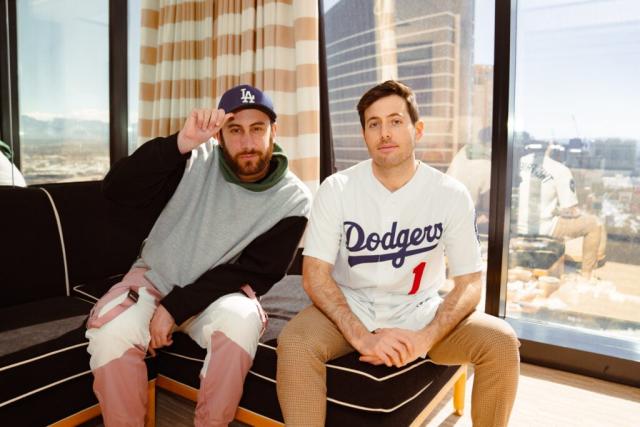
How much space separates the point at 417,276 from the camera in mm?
1640

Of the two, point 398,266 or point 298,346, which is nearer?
point 298,346

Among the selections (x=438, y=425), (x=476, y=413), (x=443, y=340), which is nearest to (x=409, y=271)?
(x=443, y=340)

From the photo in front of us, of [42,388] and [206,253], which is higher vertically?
[206,253]

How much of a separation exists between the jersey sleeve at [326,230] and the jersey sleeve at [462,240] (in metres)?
0.37

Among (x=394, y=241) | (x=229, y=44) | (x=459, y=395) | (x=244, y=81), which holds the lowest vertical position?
(x=459, y=395)

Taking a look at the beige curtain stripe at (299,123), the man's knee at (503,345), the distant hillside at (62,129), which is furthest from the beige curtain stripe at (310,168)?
the distant hillside at (62,129)

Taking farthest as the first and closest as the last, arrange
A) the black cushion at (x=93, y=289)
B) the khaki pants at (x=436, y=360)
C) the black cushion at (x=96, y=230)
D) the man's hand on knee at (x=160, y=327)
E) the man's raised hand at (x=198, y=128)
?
the black cushion at (x=96, y=230) < the black cushion at (x=93, y=289) < the man's raised hand at (x=198, y=128) < the man's hand on knee at (x=160, y=327) < the khaki pants at (x=436, y=360)

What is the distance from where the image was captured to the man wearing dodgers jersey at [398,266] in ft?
4.82

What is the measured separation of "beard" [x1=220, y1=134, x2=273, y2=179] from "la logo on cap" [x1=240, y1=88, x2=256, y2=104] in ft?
0.61

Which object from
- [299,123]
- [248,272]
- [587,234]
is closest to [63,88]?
[299,123]

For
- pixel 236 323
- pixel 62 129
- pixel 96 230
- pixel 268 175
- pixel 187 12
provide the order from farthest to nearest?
pixel 62 129
pixel 187 12
pixel 96 230
pixel 268 175
pixel 236 323

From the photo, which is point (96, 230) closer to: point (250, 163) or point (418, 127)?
point (250, 163)

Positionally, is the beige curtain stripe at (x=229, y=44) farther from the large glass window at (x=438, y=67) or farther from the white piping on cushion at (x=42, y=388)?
the white piping on cushion at (x=42, y=388)

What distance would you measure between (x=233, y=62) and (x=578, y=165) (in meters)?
2.05
